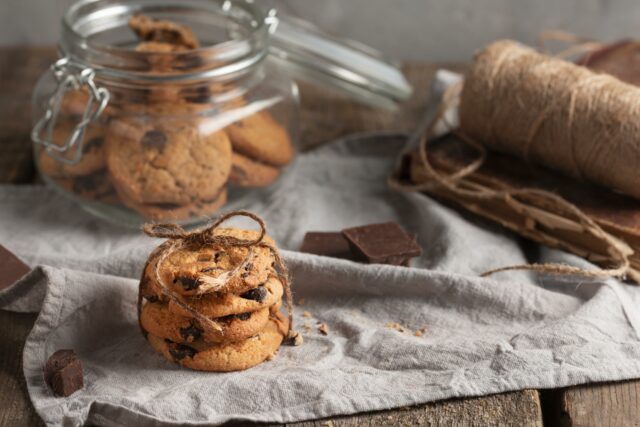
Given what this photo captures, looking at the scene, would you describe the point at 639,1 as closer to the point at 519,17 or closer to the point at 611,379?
the point at 519,17

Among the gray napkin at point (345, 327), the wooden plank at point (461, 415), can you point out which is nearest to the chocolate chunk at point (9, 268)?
the gray napkin at point (345, 327)

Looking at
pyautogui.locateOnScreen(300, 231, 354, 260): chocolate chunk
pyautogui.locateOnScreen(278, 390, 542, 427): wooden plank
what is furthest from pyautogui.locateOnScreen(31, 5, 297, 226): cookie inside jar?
pyautogui.locateOnScreen(278, 390, 542, 427): wooden plank

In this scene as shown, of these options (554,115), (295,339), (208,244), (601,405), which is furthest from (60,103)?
(601,405)

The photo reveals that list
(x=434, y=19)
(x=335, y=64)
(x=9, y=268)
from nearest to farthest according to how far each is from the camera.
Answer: (x=9, y=268) < (x=335, y=64) < (x=434, y=19)

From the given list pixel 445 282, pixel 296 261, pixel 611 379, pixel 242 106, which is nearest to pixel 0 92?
pixel 242 106

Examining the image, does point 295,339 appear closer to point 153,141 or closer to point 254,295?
point 254,295
